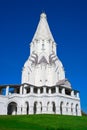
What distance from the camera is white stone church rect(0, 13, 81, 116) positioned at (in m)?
58.8

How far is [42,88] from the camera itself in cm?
6166

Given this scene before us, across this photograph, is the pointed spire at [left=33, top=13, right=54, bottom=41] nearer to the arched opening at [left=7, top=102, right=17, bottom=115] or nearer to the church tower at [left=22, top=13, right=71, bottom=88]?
the church tower at [left=22, top=13, right=71, bottom=88]

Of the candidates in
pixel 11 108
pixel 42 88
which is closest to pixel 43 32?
pixel 42 88

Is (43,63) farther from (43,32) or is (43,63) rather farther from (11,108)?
(11,108)

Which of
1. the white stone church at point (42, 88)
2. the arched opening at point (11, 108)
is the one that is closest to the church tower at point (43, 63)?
the white stone church at point (42, 88)

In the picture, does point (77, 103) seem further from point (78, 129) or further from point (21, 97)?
point (78, 129)

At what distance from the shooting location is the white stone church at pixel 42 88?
2315 inches

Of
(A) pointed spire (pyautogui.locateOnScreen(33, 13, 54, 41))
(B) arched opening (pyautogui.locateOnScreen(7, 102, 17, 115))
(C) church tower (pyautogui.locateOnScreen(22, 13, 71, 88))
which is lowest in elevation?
(B) arched opening (pyautogui.locateOnScreen(7, 102, 17, 115))

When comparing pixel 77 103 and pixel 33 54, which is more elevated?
pixel 33 54

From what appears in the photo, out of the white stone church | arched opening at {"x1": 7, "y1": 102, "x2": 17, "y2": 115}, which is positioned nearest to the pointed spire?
the white stone church

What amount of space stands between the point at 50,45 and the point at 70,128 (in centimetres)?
4183

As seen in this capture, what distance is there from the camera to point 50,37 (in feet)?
240

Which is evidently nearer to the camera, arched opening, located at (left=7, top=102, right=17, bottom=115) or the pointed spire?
arched opening, located at (left=7, top=102, right=17, bottom=115)

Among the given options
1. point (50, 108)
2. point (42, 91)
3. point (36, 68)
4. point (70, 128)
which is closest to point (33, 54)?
point (36, 68)
